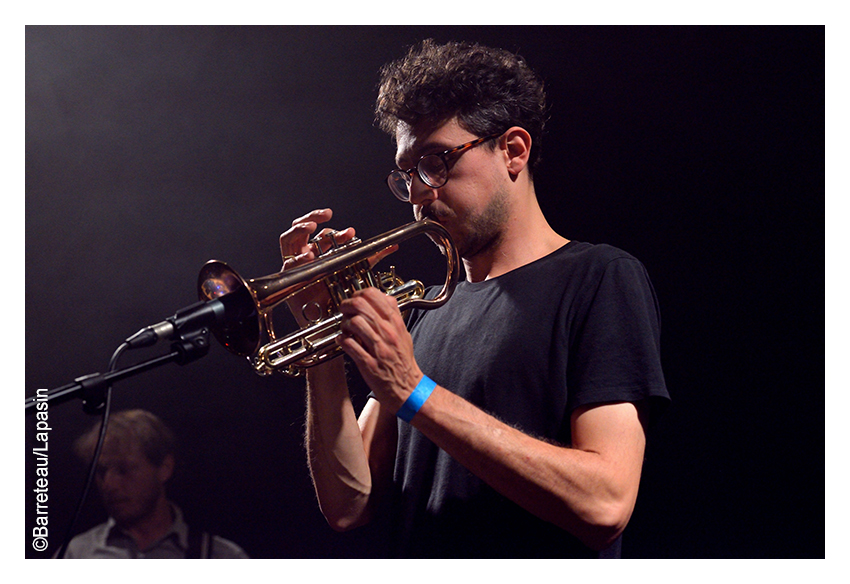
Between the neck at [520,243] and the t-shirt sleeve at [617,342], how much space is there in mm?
275

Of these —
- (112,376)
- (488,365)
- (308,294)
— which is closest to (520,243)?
(488,365)

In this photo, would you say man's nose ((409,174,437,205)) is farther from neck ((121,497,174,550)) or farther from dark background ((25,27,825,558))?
neck ((121,497,174,550))

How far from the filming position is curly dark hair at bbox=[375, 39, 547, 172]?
2.01 meters

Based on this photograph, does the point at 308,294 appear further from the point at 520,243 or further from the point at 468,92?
the point at 468,92

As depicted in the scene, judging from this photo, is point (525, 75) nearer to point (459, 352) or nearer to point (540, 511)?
point (459, 352)

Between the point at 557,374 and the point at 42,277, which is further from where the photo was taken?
the point at 42,277

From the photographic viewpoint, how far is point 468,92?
79.7 inches

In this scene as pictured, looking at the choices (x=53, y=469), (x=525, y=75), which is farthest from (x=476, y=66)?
(x=53, y=469)

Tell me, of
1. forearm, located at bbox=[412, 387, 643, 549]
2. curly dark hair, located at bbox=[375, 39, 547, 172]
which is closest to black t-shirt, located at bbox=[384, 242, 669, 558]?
forearm, located at bbox=[412, 387, 643, 549]

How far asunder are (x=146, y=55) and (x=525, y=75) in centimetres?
149

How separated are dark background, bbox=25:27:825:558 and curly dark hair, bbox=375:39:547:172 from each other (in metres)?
0.26

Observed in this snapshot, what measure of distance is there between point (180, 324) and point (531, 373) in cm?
90

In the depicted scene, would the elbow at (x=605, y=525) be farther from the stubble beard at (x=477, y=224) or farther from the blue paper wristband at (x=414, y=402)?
the stubble beard at (x=477, y=224)

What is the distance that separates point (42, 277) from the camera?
2.43 meters
